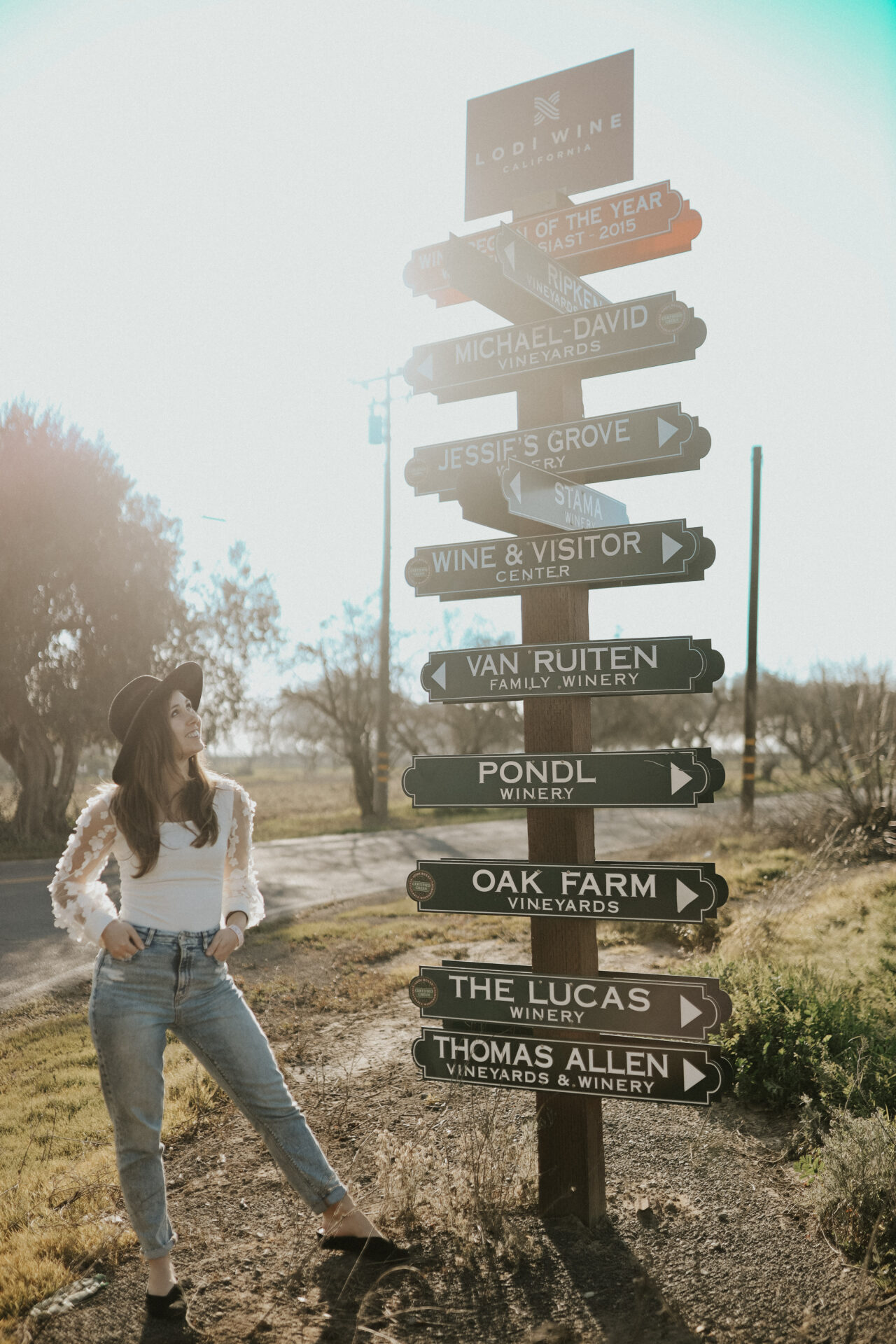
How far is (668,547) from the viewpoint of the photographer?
3.42 metres

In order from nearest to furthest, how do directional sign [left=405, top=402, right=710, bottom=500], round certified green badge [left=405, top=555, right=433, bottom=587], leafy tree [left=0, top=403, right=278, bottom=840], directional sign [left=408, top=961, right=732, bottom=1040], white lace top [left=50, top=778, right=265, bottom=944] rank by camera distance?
white lace top [left=50, top=778, right=265, bottom=944] < directional sign [left=408, top=961, right=732, bottom=1040] < directional sign [left=405, top=402, right=710, bottom=500] < round certified green badge [left=405, top=555, right=433, bottom=587] < leafy tree [left=0, top=403, right=278, bottom=840]

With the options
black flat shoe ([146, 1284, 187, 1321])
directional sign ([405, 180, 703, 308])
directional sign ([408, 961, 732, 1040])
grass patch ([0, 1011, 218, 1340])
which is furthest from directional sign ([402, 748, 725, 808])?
directional sign ([405, 180, 703, 308])

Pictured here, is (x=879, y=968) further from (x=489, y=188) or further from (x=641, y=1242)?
(x=489, y=188)

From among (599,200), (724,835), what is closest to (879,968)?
(599,200)

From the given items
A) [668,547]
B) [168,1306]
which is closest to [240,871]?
[168,1306]

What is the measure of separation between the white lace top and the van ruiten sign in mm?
3002

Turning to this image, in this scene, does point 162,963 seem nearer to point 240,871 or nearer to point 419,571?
point 240,871

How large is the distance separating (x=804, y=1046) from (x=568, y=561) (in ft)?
8.50

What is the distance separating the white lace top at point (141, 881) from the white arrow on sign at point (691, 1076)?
156 cm

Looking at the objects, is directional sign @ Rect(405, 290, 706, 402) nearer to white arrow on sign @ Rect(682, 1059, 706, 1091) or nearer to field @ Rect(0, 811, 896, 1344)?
white arrow on sign @ Rect(682, 1059, 706, 1091)

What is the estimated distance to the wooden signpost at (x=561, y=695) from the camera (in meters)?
3.23

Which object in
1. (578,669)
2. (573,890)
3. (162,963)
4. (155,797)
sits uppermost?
(578,669)

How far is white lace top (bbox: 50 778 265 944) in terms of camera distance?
9.43 ft

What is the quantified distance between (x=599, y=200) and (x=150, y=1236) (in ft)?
13.7
